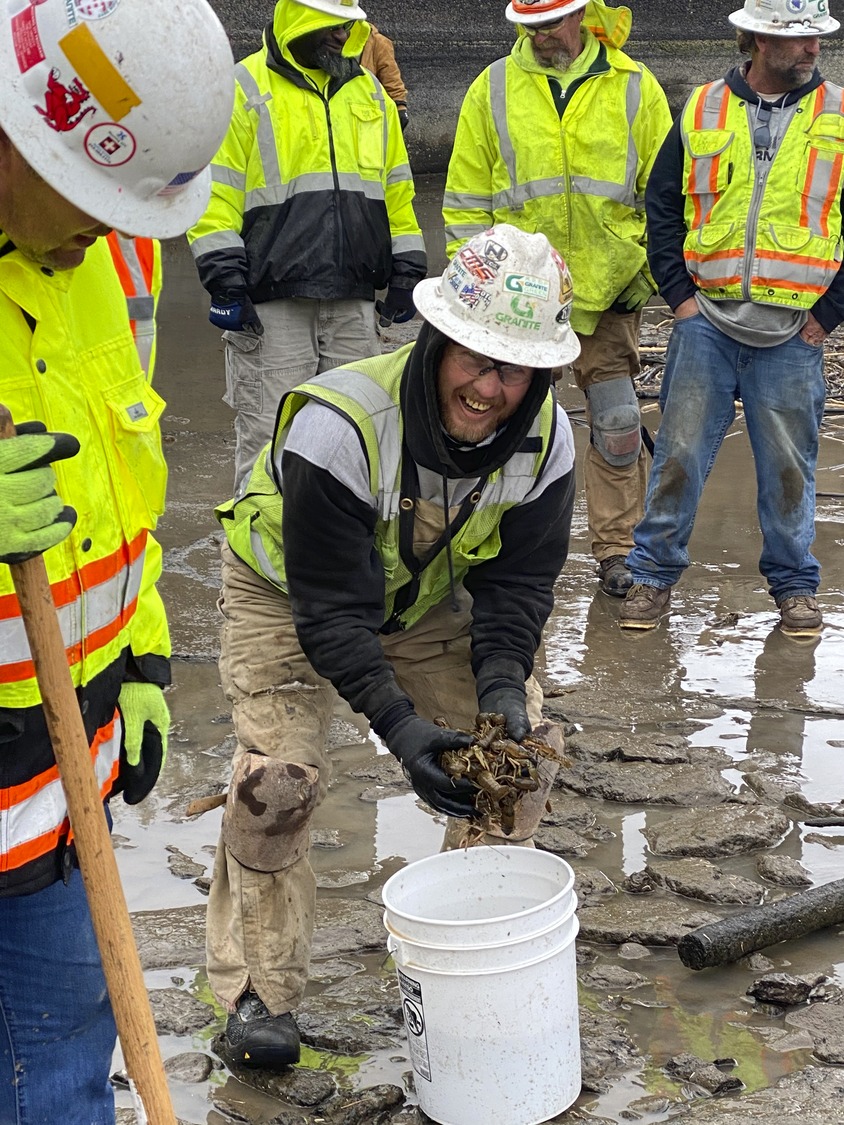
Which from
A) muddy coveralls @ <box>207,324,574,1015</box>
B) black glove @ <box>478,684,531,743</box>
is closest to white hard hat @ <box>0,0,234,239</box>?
muddy coveralls @ <box>207,324,574,1015</box>

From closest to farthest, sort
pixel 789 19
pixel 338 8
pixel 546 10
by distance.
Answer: pixel 789 19 → pixel 338 8 → pixel 546 10

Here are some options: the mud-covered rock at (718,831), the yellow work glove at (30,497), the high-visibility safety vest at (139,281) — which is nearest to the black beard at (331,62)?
the mud-covered rock at (718,831)

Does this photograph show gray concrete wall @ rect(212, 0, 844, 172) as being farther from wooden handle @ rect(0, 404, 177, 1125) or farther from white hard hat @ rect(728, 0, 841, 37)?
wooden handle @ rect(0, 404, 177, 1125)

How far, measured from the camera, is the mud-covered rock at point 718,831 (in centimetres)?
423

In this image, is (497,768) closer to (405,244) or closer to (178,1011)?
(178,1011)

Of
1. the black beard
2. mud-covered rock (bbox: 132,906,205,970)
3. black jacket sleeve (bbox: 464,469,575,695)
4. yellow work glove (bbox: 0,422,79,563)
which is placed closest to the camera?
yellow work glove (bbox: 0,422,79,563)

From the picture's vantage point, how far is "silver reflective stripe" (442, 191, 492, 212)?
20.4 feet

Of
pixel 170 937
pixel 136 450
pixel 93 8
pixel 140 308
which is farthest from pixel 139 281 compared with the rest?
pixel 170 937

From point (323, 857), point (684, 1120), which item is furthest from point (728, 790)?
point (684, 1120)

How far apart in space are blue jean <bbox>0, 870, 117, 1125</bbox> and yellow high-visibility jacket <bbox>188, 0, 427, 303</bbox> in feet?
12.0

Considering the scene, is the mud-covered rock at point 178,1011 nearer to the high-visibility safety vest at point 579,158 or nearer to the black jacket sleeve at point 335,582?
the black jacket sleeve at point 335,582

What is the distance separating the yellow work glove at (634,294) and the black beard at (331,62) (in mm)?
1415

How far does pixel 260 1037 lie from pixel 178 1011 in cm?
34

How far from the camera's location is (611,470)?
639cm
